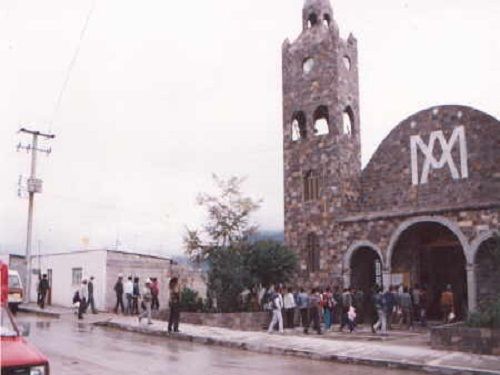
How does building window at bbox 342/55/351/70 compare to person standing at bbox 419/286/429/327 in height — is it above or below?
above

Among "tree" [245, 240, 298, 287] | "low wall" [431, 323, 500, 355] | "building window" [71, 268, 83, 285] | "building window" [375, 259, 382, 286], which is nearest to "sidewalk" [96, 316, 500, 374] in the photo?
"low wall" [431, 323, 500, 355]

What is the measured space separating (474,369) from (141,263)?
21.3 metres

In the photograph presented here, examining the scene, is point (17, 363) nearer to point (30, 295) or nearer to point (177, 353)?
point (177, 353)

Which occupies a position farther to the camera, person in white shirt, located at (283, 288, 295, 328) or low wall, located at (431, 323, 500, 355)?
person in white shirt, located at (283, 288, 295, 328)

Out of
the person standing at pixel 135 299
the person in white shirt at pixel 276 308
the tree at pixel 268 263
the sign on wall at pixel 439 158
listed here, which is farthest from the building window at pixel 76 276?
the sign on wall at pixel 439 158

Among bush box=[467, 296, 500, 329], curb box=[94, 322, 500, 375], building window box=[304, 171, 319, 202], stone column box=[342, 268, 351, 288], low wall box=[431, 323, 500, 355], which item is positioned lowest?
curb box=[94, 322, 500, 375]

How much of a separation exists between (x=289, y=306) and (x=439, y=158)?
8.78 meters

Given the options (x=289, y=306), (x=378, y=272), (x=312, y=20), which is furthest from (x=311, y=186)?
(x=312, y=20)

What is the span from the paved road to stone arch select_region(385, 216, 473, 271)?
36.2 feet

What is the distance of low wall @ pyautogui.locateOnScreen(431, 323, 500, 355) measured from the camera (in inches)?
582

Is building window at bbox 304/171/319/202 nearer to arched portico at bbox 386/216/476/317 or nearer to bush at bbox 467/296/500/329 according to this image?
arched portico at bbox 386/216/476/317

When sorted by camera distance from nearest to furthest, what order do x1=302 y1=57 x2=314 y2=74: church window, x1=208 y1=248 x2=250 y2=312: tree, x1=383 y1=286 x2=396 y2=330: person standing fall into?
1. x1=383 y1=286 x2=396 y2=330: person standing
2. x1=208 y1=248 x2=250 y2=312: tree
3. x1=302 y1=57 x2=314 y2=74: church window

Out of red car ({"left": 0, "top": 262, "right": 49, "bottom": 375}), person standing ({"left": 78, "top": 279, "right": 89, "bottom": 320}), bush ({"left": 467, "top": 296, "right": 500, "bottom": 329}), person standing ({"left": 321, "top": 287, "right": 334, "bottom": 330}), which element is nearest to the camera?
red car ({"left": 0, "top": 262, "right": 49, "bottom": 375})

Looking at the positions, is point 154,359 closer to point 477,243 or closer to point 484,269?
point 477,243
